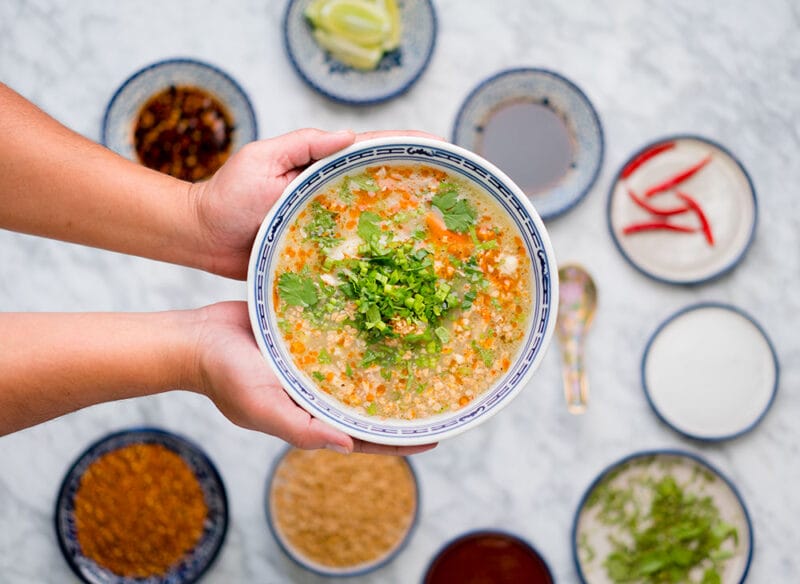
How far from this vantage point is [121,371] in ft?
6.58

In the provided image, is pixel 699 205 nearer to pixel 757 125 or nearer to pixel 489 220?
pixel 757 125

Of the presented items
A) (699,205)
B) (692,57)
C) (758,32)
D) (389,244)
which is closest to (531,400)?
(699,205)

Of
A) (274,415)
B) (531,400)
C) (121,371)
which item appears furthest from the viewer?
(531,400)

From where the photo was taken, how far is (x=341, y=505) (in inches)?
107

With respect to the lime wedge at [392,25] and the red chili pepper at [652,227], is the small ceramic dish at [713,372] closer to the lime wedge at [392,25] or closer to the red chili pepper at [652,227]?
the red chili pepper at [652,227]

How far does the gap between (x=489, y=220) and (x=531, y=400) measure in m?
1.03

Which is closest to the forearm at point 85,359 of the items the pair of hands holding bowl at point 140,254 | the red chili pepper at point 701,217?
the pair of hands holding bowl at point 140,254

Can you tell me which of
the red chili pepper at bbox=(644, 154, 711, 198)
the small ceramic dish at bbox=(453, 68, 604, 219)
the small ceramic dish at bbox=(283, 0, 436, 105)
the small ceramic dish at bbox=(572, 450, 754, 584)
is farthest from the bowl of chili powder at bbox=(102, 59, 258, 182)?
the small ceramic dish at bbox=(572, 450, 754, 584)

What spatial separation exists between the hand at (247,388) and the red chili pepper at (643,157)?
4.04ft

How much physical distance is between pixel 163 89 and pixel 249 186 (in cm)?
100

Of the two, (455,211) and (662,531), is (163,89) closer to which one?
(455,211)

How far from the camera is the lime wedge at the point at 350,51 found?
2.71m

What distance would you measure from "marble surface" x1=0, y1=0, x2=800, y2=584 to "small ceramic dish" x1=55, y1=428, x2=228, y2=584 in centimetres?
8

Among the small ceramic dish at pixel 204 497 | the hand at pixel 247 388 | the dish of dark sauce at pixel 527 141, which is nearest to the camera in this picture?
the hand at pixel 247 388
